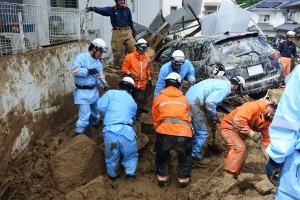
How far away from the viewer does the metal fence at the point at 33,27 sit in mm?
4699

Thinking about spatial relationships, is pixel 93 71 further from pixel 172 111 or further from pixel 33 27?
pixel 172 111

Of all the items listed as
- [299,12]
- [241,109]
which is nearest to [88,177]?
[241,109]

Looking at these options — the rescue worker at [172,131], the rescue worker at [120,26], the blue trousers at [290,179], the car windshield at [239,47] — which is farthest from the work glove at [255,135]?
the rescue worker at [120,26]

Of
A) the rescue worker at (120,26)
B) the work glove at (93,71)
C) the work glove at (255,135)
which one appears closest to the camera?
the work glove at (255,135)

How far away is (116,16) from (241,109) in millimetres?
4404

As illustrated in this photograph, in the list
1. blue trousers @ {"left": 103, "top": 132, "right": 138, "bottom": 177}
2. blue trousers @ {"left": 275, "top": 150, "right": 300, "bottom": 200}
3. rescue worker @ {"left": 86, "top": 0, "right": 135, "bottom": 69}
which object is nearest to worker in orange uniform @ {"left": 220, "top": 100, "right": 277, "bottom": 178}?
blue trousers @ {"left": 103, "top": 132, "right": 138, "bottom": 177}

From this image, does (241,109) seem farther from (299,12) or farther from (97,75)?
(299,12)

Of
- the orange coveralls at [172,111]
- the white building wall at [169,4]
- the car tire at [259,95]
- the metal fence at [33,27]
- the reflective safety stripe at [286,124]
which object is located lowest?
the car tire at [259,95]

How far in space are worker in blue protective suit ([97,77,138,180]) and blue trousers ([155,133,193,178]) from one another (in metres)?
0.43

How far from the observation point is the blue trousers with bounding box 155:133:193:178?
4.16m

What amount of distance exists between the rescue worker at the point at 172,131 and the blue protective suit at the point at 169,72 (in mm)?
1287

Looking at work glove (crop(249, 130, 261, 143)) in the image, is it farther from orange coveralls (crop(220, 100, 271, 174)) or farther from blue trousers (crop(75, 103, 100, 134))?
blue trousers (crop(75, 103, 100, 134))

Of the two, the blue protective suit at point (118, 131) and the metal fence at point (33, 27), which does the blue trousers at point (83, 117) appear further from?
the metal fence at point (33, 27)

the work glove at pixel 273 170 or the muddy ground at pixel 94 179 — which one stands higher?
the work glove at pixel 273 170
